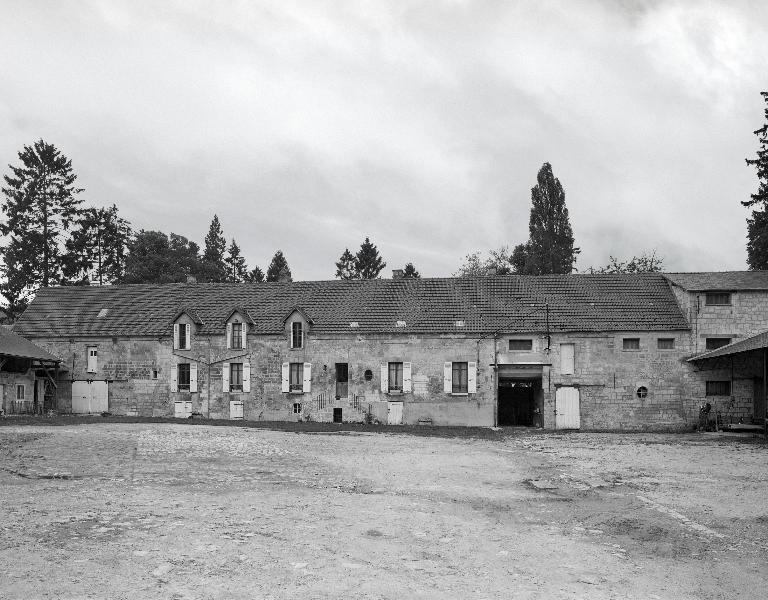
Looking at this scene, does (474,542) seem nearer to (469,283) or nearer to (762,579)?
(762,579)

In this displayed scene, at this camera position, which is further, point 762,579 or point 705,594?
point 762,579

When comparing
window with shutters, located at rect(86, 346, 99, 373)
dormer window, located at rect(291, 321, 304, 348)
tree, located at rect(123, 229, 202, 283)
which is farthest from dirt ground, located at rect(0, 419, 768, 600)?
tree, located at rect(123, 229, 202, 283)

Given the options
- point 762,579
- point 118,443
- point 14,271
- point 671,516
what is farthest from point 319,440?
point 14,271

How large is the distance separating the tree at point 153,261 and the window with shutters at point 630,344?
Answer: 117 feet

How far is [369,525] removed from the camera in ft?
34.8

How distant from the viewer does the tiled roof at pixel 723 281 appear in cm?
3569

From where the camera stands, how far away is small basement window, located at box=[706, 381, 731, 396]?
1380 inches

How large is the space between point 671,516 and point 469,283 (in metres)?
29.9

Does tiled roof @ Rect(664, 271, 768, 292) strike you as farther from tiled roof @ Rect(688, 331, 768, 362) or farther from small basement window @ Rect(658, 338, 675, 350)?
tiled roof @ Rect(688, 331, 768, 362)

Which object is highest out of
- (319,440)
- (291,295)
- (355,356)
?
(291,295)

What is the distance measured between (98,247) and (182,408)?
30513mm

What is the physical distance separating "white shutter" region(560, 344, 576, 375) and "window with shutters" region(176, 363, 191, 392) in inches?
755

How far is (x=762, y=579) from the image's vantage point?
27.9 feet

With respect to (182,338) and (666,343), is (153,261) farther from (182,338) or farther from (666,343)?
(666,343)
